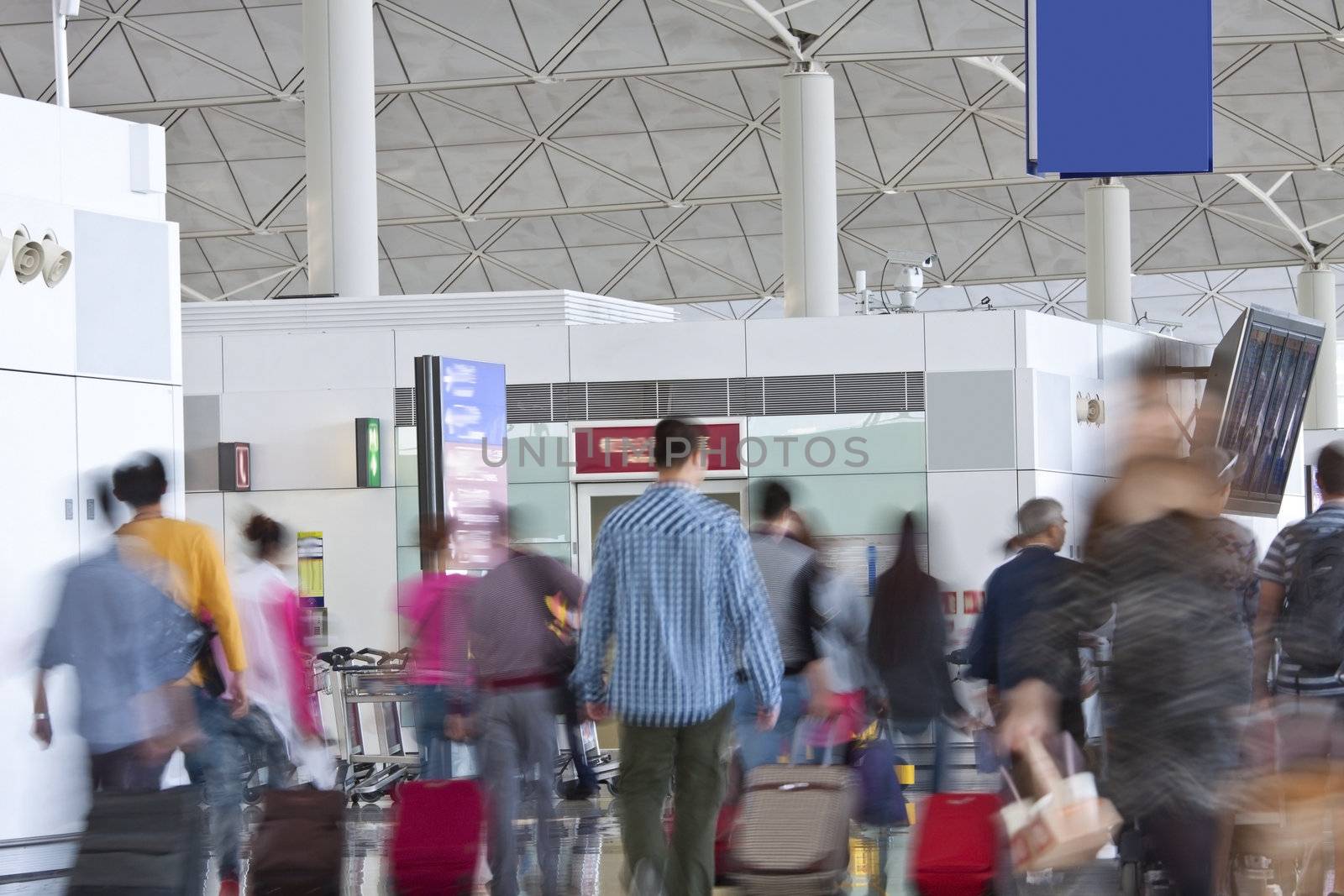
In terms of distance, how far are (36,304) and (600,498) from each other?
8126 millimetres

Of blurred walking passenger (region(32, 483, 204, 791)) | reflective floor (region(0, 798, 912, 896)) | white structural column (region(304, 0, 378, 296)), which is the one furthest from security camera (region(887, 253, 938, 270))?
blurred walking passenger (region(32, 483, 204, 791))

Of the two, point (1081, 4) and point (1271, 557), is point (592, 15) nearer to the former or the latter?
point (1081, 4)

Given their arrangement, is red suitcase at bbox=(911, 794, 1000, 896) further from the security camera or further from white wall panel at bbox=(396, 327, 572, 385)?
the security camera

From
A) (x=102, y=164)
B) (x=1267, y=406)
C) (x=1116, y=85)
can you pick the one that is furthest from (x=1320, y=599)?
(x=1267, y=406)

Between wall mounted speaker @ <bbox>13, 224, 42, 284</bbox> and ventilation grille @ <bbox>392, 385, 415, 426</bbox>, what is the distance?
7.18 m

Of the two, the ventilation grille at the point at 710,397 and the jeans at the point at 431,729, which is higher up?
the ventilation grille at the point at 710,397

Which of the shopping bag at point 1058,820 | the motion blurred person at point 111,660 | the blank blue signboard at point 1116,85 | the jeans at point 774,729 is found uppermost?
the blank blue signboard at point 1116,85

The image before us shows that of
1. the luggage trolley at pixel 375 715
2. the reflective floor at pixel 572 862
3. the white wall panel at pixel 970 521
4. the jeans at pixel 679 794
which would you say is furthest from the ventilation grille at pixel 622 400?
the jeans at pixel 679 794

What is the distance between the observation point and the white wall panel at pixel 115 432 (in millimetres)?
12289

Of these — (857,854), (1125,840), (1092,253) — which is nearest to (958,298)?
(1092,253)

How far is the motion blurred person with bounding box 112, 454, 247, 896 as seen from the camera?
7.01 m

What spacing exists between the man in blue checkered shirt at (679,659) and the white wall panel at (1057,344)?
12317 millimetres

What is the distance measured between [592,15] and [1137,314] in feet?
77.6

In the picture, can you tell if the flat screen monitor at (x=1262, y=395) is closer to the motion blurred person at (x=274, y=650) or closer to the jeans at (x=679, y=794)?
the motion blurred person at (x=274, y=650)
